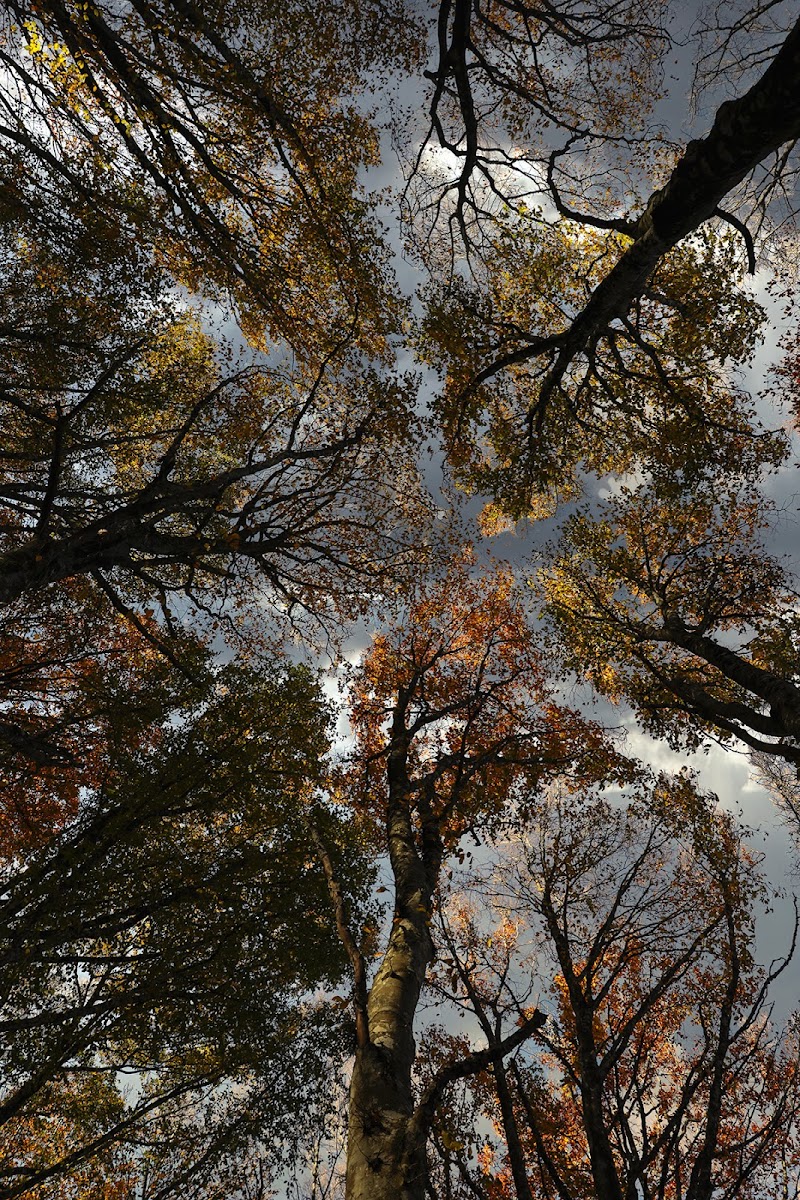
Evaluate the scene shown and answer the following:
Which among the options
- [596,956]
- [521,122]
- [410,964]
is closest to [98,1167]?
[410,964]

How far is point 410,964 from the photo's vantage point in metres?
4.95

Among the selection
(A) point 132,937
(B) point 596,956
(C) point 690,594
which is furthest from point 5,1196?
(C) point 690,594

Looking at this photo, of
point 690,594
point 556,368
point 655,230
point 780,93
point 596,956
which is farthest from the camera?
point 690,594

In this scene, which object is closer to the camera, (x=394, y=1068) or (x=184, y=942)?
(x=394, y=1068)

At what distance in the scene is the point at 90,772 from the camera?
938 cm

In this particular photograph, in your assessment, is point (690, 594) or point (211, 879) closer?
point (211, 879)

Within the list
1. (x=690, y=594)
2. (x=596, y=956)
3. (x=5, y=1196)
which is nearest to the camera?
(x=5, y=1196)

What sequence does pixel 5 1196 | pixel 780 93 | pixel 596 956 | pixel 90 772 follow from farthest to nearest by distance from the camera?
pixel 90 772, pixel 596 956, pixel 780 93, pixel 5 1196

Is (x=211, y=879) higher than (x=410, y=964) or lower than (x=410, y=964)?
higher

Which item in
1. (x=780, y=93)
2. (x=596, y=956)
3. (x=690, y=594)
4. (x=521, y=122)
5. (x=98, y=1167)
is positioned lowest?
(x=98, y=1167)

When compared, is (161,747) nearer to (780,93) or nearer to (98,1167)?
(98,1167)

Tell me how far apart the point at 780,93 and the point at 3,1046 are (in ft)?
33.0

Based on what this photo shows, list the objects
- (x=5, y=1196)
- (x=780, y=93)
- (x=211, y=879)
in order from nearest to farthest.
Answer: (x=5, y=1196) < (x=780, y=93) < (x=211, y=879)

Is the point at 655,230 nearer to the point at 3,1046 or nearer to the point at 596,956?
the point at 596,956
